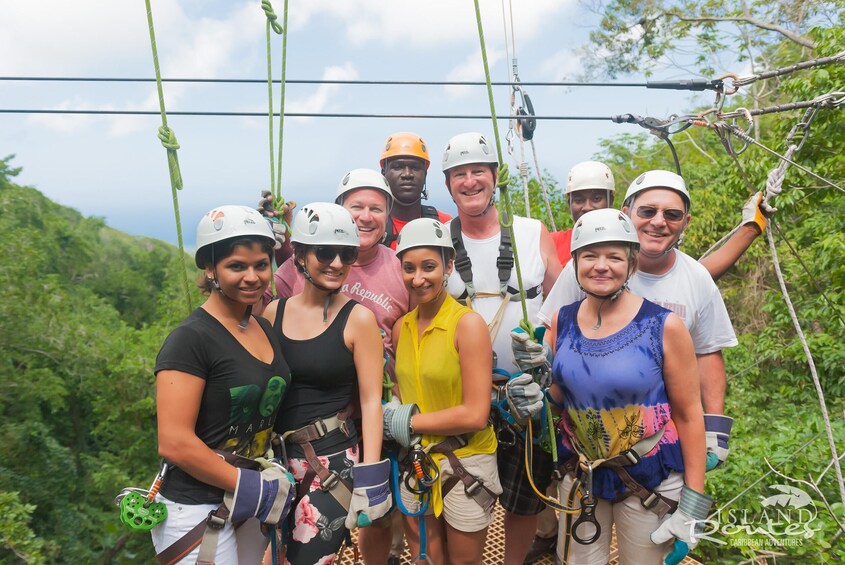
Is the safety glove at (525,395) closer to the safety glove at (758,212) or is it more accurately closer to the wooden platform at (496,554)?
the wooden platform at (496,554)

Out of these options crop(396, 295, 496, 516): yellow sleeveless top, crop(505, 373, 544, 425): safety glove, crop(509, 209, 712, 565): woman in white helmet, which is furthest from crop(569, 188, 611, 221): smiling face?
crop(505, 373, 544, 425): safety glove

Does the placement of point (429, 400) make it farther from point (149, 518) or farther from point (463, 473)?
point (149, 518)

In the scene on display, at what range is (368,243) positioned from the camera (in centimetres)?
290

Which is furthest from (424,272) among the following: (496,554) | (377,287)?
(496,554)

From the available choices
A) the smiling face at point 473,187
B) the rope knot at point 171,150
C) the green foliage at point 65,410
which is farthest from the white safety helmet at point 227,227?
the green foliage at point 65,410

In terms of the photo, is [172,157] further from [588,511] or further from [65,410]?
[65,410]

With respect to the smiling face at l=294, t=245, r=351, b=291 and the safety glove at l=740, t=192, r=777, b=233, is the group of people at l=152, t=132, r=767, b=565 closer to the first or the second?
the smiling face at l=294, t=245, r=351, b=291

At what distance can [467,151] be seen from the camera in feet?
10.1

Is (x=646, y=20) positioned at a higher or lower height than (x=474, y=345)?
higher

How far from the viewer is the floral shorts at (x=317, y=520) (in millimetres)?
2395

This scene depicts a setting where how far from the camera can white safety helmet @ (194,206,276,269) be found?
7.36ft

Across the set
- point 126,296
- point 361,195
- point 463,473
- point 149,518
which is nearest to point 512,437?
point 463,473

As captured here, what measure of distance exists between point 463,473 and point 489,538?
1560 millimetres

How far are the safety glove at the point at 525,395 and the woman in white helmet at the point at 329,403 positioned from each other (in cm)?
56
